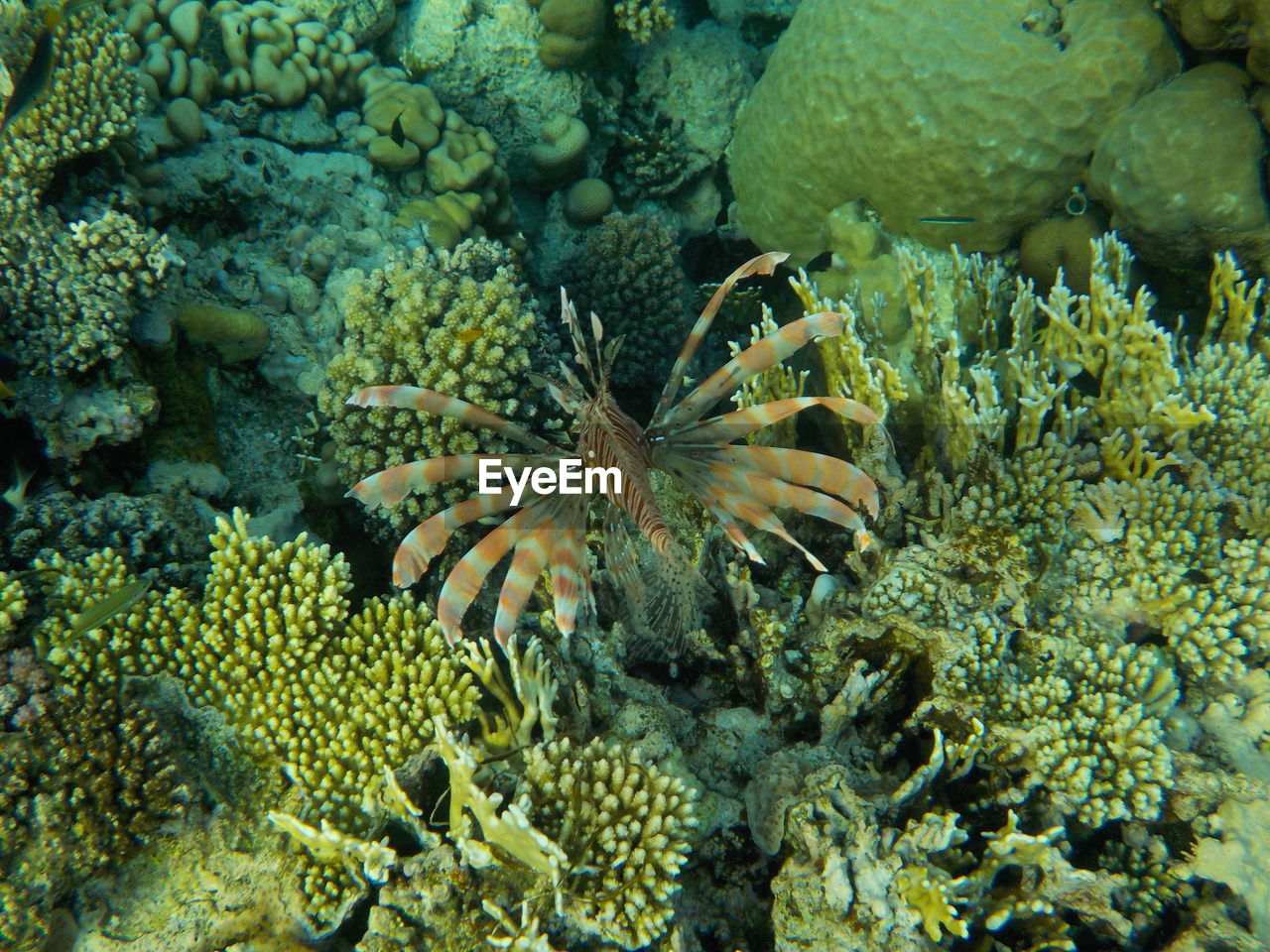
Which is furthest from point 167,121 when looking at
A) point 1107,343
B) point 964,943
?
point 964,943

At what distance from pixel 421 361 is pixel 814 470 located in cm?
189

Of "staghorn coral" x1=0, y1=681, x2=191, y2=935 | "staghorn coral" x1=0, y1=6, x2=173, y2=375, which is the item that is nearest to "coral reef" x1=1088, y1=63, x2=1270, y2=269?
"staghorn coral" x1=0, y1=6, x2=173, y2=375

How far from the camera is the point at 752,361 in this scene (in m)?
2.59

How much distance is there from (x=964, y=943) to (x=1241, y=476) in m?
2.31

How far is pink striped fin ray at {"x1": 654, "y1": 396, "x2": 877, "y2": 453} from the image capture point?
2371mm

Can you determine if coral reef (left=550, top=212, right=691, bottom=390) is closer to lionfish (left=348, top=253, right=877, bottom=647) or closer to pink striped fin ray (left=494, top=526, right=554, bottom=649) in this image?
lionfish (left=348, top=253, right=877, bottom=647)

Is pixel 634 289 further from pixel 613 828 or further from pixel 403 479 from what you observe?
pixel 613 828

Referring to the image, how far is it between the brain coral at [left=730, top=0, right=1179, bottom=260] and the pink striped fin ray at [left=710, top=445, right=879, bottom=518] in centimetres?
259

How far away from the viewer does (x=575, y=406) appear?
2.54 metres

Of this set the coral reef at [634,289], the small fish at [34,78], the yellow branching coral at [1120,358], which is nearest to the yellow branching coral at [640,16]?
the coral reef at [634,289]

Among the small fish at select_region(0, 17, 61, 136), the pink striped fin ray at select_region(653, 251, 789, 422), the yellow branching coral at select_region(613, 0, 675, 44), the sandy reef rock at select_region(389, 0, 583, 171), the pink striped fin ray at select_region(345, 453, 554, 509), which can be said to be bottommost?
the pink striped fin ray at select_region(345, 453, 554, 509)

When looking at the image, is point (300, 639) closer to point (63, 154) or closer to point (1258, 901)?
point (63, 154)

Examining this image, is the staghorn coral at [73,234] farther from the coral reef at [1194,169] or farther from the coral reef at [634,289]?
the coral reef at [1194,169]

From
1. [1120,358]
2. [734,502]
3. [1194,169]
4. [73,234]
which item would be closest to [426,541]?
[734,502]
